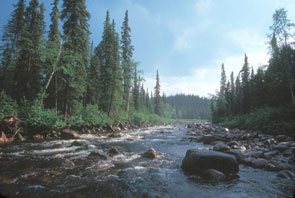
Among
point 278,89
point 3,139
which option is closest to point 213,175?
point 3,139

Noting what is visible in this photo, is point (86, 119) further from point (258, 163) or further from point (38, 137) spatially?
point (258, 163)

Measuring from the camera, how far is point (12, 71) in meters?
22.4

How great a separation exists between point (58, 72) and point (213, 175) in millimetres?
17516

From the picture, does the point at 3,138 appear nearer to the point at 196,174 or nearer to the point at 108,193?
the point at 108,193

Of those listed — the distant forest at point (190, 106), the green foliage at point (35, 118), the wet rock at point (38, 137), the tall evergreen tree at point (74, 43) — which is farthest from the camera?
the distant forest at point (190, 106)

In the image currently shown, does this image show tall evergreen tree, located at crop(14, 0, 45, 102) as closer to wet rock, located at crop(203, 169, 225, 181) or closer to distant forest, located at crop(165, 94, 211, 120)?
wet rock, located at crop(203, 169, 225, 181)

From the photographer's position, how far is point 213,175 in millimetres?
3975

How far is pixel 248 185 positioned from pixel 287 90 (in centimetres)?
2299

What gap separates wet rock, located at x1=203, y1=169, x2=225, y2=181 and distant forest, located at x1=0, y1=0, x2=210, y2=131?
11844 millimetres

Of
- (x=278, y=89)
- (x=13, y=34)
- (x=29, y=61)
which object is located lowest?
(x=278, y=89)

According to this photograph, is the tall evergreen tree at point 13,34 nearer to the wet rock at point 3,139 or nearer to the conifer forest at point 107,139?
the conifer forest at point 107,139

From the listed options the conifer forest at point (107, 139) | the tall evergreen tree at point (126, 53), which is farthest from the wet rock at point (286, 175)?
the tall evergreen tree at point (126, 53)

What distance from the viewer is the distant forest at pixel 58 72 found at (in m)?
12.3

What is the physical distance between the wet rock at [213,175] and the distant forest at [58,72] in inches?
466
